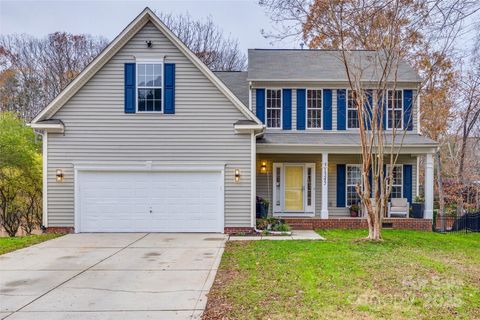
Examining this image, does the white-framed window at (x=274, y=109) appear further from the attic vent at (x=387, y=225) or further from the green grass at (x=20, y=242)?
the green grass at (x=20, y=242)

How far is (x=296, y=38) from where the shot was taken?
10719mm

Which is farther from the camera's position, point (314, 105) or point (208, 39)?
point (208, 39)

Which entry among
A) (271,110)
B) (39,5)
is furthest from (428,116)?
(39,5)

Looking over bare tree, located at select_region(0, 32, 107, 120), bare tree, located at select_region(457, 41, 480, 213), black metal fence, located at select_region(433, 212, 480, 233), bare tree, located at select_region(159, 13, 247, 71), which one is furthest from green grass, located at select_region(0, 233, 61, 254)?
bare tree, located at select_region(159, 13, 247, 71)

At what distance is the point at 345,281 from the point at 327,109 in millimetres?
9414

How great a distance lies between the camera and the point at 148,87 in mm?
12047

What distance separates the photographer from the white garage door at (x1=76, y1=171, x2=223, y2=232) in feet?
39.5

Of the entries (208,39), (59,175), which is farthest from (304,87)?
(208,39)

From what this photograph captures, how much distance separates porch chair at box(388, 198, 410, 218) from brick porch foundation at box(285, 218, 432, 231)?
1.60ft

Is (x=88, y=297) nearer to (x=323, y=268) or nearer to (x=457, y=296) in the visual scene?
(x=323, y=268)

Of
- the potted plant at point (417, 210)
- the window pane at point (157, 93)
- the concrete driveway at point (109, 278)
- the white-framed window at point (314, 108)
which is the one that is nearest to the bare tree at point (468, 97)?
the potted plant at point (417, 210)

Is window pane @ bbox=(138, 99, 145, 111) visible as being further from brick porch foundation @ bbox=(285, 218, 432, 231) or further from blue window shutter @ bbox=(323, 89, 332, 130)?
blue window shutter @ bbox=(323, 89, 332, 130)

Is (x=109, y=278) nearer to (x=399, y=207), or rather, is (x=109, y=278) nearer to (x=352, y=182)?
(x=352, y=182)

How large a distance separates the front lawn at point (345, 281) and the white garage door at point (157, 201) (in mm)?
2166
